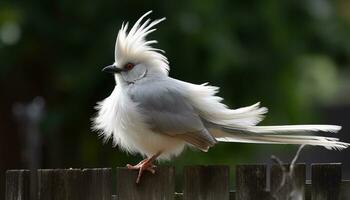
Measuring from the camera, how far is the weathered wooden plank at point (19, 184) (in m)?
4.57

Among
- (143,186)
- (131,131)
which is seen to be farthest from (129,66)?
(143,186)

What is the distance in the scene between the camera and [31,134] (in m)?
11.4

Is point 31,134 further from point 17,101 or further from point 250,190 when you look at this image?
point 250,190

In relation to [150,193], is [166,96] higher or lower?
higher

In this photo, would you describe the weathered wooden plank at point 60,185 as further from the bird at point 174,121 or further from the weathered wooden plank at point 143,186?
the bird at point 174,121

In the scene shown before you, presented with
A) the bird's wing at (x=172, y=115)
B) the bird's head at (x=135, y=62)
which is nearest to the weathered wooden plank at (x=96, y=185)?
the bird's wing at (x=172, y=115)

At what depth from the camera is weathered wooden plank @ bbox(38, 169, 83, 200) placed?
179 inches


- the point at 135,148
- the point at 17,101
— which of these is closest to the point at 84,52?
the point at 17,101

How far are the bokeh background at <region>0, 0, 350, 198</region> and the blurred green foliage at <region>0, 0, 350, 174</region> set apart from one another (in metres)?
0.01

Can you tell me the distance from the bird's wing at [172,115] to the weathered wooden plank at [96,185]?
1087 millimetres

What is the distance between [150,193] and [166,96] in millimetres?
1204

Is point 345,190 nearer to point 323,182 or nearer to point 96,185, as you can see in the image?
point 323,182

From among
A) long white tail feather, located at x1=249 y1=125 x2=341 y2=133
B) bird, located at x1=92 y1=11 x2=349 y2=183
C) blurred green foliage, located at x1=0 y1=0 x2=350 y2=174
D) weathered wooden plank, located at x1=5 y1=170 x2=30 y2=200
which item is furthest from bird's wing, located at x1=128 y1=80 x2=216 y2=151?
blurred green foliage, located at x1=0 y1=0 x2=350 y2=174

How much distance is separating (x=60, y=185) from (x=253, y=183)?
962mm
